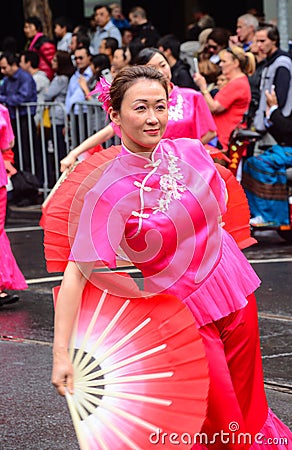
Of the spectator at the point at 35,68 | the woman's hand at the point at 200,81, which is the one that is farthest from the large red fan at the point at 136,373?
the spectator at the point at 35,68

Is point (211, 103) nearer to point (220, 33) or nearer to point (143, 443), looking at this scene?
point (220, 33)

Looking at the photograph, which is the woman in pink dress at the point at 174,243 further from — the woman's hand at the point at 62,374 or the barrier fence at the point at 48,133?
the barrier fence at the point at 48,133

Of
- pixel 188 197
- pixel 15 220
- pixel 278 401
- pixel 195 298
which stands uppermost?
pixel 188 197

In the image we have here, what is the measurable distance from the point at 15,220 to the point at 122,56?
2.58 meters

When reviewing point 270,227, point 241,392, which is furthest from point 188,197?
point 270,227

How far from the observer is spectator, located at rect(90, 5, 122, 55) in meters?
15.2

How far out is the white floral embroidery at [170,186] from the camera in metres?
3.84

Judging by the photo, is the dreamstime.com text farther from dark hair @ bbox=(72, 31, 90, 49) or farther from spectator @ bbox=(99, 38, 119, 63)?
dark hair @ bbox=(72, 31, 90, 49)

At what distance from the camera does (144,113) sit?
12.6 feet

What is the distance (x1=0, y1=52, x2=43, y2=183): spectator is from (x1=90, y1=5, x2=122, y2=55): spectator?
1674mm

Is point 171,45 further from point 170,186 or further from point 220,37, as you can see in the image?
point 170,186

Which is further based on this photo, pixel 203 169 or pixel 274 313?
pixel 274 313

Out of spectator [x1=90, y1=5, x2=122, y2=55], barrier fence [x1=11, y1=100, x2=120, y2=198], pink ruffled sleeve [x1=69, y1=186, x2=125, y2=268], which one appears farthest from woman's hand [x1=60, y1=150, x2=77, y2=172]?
spectator [x1=90, y1=5, x2=122, y2=55]

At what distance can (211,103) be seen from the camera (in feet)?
35.7
